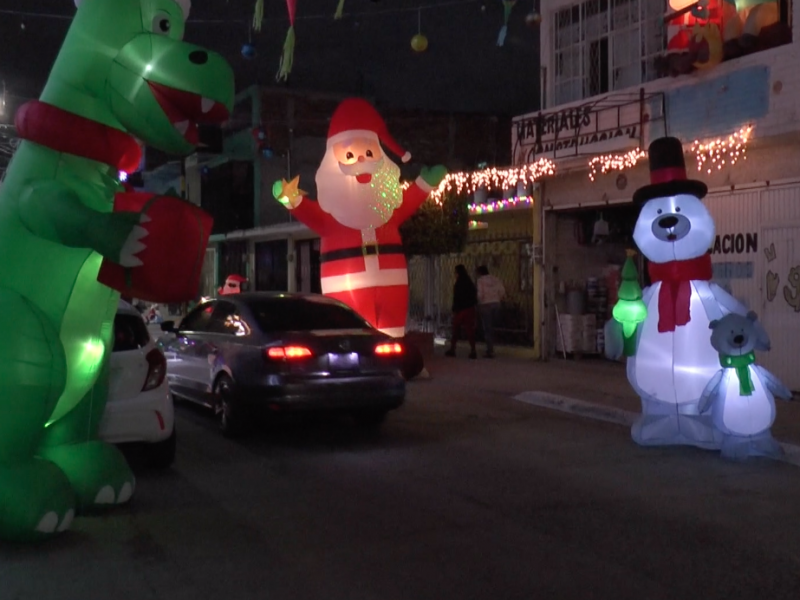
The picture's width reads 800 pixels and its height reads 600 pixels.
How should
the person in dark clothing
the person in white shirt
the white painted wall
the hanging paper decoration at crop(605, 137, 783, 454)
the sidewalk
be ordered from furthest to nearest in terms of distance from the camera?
the person in white shirt, the person in dark clothing, the white painted wall, the sidewalk, the hanging paper decoration at crop(605, 137, 783, 454)

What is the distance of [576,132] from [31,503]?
11122 mm

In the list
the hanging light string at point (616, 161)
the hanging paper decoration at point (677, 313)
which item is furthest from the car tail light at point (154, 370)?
the hanging light string at point (616, 161)

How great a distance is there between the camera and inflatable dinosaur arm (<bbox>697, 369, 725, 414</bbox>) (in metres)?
7.93

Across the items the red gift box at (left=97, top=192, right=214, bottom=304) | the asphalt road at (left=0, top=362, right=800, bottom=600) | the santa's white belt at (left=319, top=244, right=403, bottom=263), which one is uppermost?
the santa's white belt at (left=319, top=244, right=403, bottom=263)

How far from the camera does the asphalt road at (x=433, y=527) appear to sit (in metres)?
4.94

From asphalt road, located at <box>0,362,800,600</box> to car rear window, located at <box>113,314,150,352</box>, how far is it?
114 centimetres

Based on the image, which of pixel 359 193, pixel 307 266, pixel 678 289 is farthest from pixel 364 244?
pixel 307 266

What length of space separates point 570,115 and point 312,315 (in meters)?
7.10

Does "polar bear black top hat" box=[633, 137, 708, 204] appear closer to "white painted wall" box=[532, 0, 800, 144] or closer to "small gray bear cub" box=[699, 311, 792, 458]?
"small gray bear cub" box=[699, 311, 792, 458]

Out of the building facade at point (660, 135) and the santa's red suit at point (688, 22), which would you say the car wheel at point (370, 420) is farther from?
the santa's red suit at point (688, 22)

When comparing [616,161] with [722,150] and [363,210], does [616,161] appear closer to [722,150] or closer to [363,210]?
[722,150]

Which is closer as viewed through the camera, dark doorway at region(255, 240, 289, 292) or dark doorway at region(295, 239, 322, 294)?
dark doorway at region(295, 239, 322, 294)

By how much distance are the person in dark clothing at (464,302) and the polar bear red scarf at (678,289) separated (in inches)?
314

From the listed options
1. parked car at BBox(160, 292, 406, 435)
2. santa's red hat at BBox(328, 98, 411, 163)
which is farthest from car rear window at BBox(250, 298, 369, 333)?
santa's red hat at BBox(328, 98, 411, 163)
